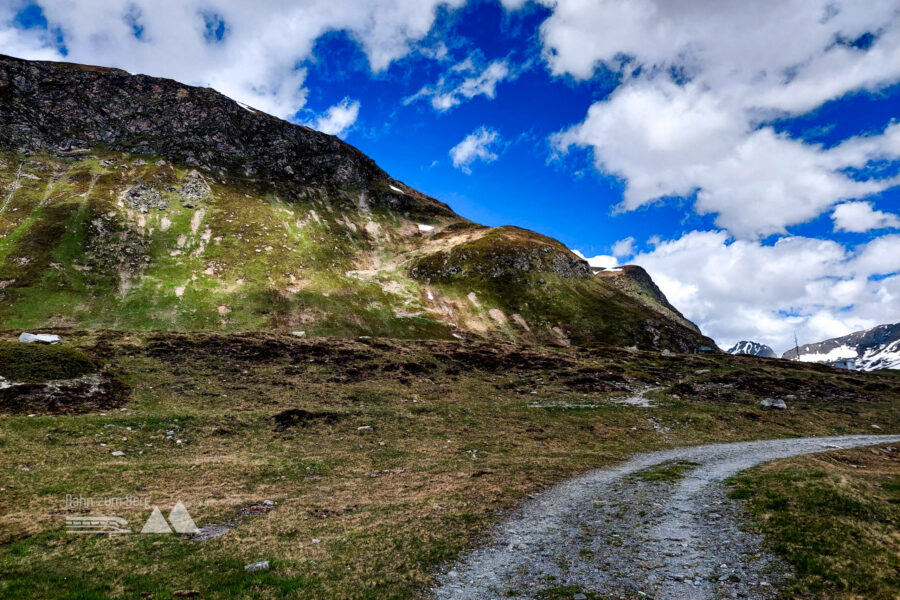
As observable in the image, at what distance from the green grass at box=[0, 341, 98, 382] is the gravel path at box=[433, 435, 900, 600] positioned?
43.3 metres

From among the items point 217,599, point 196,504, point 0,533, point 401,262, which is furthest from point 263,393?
point 401,262

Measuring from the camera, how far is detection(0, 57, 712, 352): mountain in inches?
3930

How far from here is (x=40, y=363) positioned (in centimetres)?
3806

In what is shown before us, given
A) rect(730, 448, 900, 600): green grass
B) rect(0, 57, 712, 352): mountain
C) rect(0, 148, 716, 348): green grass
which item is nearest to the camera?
rect(730, 448, 900, 600): green grass

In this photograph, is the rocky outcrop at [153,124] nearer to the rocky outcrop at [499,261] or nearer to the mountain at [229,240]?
the mountain at [229,240]

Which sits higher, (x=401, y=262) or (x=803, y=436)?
(x=401, y=262)

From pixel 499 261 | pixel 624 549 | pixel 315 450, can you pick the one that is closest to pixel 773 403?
pixel 624 549

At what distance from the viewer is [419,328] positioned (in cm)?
11356

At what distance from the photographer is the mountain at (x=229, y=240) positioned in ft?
327

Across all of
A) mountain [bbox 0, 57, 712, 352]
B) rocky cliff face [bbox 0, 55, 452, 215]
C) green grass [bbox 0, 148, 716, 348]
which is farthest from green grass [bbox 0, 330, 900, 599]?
rocky cliff face [bbox 0, 55, 452, 215]

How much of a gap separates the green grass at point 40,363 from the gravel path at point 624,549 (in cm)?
4334

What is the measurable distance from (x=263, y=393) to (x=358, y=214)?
138 metres

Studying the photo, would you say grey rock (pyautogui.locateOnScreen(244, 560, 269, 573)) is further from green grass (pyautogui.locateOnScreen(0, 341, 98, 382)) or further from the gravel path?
green grass (pyautogui.locateOnScreen(0, 341, 98, 382))

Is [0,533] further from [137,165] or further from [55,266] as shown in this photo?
[137,165]
